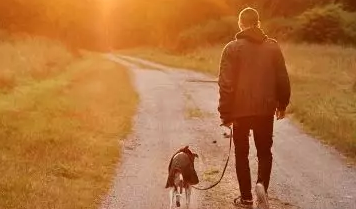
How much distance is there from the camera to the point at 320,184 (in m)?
8.83

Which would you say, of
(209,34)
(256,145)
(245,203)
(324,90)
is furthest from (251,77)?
(209,34)

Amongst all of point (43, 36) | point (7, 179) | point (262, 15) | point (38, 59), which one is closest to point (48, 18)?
point (43, 36)

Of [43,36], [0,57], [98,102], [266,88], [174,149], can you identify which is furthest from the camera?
[43,36]

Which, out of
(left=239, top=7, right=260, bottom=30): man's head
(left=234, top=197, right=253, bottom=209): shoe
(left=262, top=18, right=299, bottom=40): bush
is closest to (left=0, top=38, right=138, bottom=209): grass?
(left=234, top=197, right=253, bottom=209): shoe

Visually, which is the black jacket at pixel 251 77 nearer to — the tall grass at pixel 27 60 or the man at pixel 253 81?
the man at pixel 253 81

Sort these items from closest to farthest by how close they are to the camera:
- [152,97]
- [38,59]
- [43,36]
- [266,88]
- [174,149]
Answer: [266,88]
[174,149]
[152,97]
[38,59]
[43,36]

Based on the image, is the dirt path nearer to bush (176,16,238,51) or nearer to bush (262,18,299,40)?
bush (262,18,299,40)

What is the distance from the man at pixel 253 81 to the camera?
259 inches

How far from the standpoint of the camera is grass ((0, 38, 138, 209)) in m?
7.62

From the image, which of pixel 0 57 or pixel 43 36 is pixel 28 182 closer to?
pixel 0 57

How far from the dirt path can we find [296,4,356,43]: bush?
31.6 m

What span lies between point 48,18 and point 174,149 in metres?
32.4

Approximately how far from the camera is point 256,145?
690cm

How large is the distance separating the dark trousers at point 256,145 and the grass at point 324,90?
478cm
